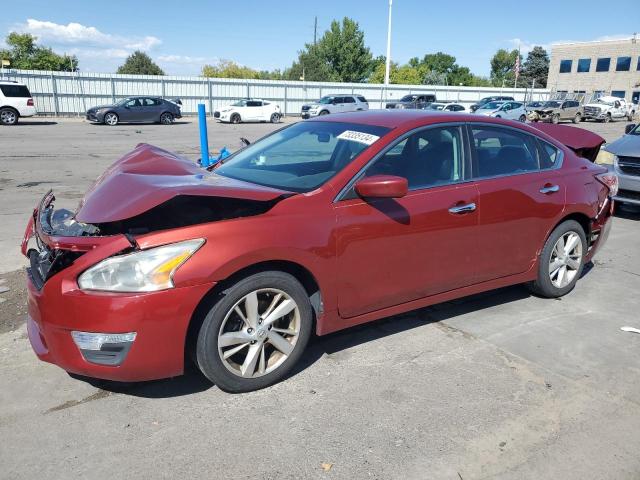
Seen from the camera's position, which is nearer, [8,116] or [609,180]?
[609,180]

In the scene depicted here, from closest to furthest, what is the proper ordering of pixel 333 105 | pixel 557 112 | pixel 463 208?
pixel 463 208 < pixel 333 105 < pixel 557 112

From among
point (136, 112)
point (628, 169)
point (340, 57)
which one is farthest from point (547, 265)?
point (340, 57)

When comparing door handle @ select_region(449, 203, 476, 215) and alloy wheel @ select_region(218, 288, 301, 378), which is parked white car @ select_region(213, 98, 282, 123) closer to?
door handle @ select_region(449, 203, 476, 215)

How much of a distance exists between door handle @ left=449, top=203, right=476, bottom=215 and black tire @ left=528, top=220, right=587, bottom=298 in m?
1.07

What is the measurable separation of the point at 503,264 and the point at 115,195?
9.71 ft

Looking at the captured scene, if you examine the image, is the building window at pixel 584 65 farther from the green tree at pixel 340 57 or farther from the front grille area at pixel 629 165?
the front grille area at pixel 629 165

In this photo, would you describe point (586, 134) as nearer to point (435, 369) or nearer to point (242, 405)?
point (435, 369)

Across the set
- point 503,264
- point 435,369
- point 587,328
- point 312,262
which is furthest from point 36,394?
point 587,328

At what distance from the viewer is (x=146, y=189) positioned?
3.05 m

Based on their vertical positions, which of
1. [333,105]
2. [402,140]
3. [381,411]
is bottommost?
[381,411]

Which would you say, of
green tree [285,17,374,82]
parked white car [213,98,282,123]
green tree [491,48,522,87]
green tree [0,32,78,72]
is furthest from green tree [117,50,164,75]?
green tree [491,48,522,87]

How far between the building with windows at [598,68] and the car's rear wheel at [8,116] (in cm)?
5973

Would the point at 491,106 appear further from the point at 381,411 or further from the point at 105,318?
the point at 105,318

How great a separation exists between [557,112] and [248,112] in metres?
21.5
